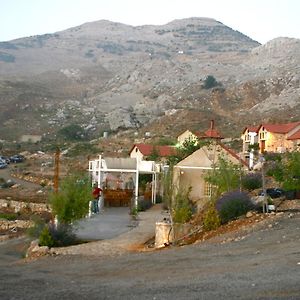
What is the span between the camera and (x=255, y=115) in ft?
315

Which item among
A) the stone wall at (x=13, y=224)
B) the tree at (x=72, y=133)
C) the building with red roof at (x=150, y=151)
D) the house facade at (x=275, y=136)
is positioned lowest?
the stone wall at (x=13, y=224)

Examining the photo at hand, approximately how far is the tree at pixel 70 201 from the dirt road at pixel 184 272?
18.5 ft

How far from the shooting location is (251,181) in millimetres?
32750

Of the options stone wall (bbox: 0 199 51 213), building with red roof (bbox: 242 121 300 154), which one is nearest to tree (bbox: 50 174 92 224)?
stone wall (bbox: 0 199 51 213)

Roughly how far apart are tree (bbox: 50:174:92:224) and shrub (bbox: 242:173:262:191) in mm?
8097

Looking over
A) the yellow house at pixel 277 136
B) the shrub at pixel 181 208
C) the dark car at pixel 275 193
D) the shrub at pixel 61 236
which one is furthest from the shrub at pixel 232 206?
the yellow house at pixel 277 136

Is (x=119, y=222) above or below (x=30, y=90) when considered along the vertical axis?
below

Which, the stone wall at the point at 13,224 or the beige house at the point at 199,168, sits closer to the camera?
the beige house at the point at 199,168

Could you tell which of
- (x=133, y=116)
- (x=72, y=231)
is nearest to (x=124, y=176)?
(x=72, y=231)

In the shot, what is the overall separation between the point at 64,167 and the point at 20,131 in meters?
46.8

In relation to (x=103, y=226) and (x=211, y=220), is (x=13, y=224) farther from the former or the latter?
(x=211, y=220)

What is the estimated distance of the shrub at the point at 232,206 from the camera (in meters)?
24.5

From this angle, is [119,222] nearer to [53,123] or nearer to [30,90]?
[53,123]

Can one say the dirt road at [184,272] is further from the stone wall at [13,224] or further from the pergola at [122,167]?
the stone wall at [13,224]
